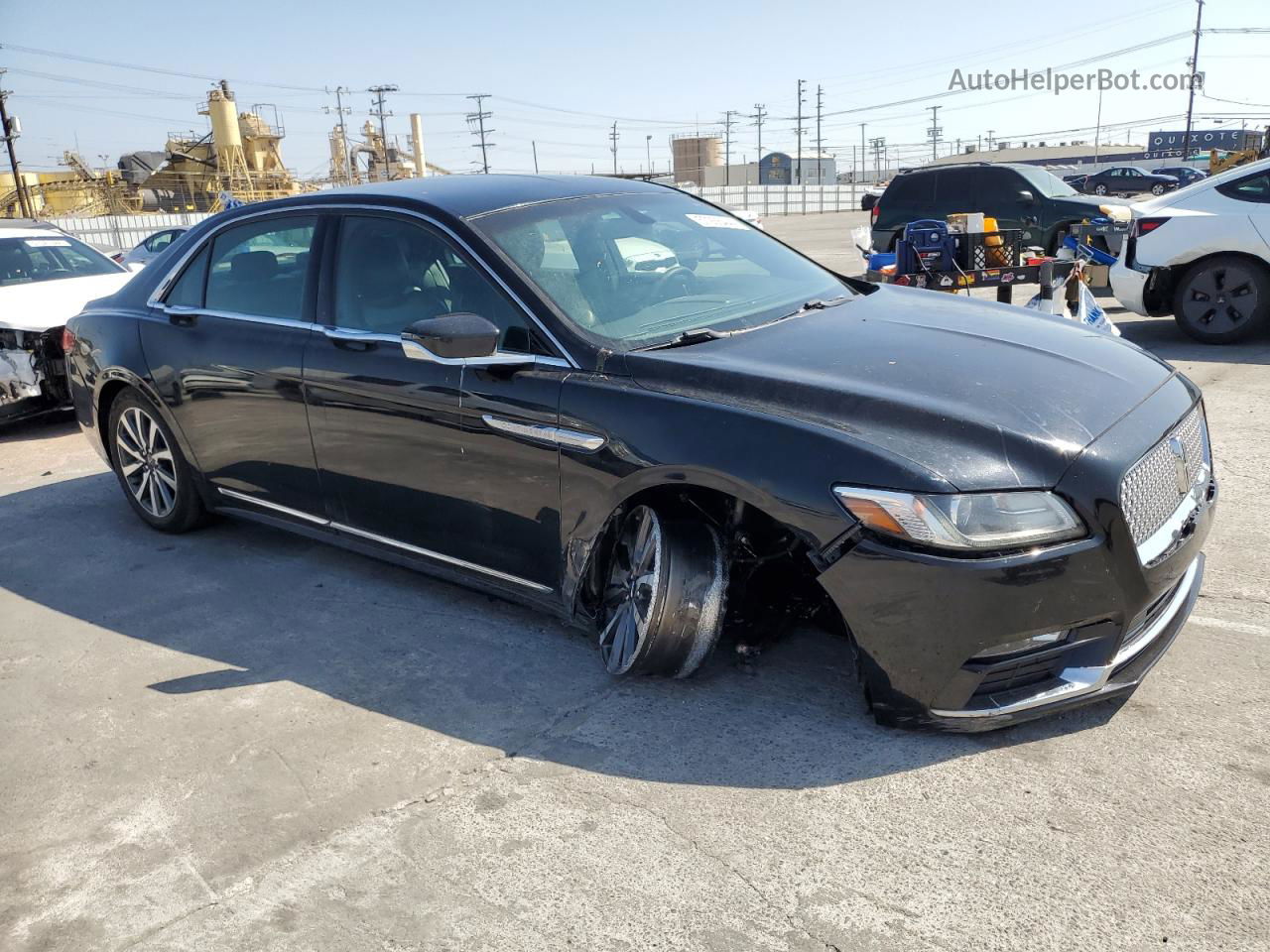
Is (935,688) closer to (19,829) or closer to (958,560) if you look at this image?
(958,560)

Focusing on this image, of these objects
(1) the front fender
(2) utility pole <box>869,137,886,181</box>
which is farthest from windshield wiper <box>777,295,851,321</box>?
(2) utility pole <box>869,137,886,181</box>

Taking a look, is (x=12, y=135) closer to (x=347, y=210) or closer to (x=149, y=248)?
(x=149, y=248)

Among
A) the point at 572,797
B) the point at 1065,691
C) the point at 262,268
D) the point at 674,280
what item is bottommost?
the point at 572,797

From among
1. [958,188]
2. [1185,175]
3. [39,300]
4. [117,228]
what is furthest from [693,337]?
[1185,175]

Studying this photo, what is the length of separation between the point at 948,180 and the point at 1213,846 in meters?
14.1

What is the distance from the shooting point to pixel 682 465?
2.94 meters

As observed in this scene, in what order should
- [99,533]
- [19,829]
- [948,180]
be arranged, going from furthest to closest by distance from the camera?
[948,180]
[99,533]
[19,829]

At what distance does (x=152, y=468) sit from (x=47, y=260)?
4913mm

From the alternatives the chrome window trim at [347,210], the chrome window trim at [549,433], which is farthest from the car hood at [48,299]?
the chrome window trim at [549,433]

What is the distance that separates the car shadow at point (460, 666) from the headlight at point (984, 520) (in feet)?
2.18

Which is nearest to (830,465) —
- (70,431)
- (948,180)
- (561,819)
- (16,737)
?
(561,819)

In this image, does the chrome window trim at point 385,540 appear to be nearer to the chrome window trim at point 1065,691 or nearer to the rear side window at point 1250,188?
the chrome window trim at point 1065,691

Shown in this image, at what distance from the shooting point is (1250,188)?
8203 millimetres

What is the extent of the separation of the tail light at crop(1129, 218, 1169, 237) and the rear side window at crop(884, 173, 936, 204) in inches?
262
